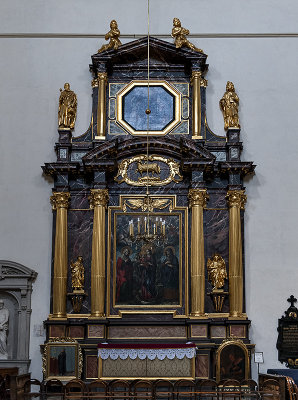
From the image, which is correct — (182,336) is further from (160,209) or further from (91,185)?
(91,185)

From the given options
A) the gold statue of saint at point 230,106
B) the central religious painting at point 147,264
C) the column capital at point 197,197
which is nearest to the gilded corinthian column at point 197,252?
the column capital at point 197,197

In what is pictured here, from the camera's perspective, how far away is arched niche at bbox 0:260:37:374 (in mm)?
14914

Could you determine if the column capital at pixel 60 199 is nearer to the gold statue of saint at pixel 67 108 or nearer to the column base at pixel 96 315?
the gold statue of saint at pixel 67 108

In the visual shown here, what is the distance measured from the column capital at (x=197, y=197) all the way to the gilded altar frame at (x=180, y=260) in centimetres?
29

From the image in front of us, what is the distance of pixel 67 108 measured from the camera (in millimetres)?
15852

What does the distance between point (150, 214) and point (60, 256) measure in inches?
87.7

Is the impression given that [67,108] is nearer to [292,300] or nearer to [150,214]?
[150,214]

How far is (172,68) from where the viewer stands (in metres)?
16.2

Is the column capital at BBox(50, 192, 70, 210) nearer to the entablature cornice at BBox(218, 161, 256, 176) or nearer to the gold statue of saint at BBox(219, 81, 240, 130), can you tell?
the entablature cornice at BBox(218, 161, 256, 176)

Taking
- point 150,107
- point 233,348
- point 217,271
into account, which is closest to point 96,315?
point 217,271

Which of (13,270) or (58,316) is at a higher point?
(13,270)

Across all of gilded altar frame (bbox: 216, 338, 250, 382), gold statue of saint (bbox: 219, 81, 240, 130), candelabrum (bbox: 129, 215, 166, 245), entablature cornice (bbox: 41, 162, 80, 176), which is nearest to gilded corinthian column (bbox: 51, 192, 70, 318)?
entablature cornice (bbox: 41, 162, 80, 176)

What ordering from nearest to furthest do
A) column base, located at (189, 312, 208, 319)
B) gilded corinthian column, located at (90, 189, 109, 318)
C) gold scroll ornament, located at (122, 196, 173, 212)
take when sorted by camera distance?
1. column base, located at (189, 312, 208, 319)
2. gilded corinthian column, located at (90, 189, 109, 318)
3. gold scroll ornament, located at (122, 196, 173, 212)

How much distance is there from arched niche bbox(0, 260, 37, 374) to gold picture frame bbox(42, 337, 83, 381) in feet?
2.04
